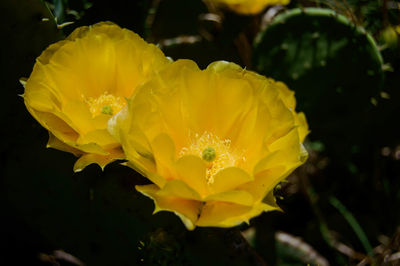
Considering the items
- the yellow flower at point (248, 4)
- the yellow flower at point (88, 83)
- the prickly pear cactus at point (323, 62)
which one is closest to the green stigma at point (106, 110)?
the yellow flower at point (88, 83)

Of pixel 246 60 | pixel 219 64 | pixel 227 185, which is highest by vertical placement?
pixel 219 64

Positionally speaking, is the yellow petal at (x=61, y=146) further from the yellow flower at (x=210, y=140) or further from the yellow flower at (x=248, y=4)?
the yellow flower at (x=248, y=4)

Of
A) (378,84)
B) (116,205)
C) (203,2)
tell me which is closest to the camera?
(116,205)

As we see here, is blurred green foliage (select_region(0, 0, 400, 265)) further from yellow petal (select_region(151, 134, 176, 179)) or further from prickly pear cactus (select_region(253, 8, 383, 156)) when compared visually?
yellow petal (select_region(151, 134, 176, 179))

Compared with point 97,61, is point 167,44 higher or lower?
lower

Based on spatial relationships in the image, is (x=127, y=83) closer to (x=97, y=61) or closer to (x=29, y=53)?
(x=97, y=61)

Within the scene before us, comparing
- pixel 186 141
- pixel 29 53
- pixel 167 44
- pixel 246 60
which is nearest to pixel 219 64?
pixel 186 141
